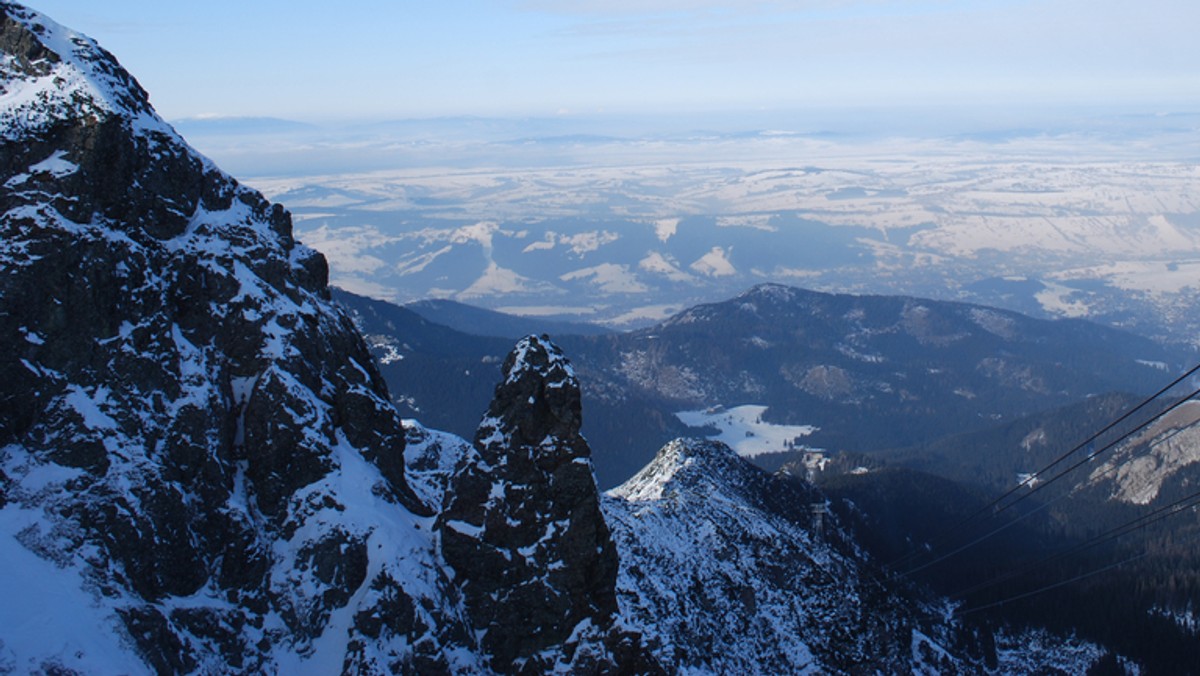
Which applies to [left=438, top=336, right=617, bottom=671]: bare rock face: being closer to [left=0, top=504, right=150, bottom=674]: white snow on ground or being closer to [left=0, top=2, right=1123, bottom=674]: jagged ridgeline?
[left=0, top=2, right=1123, bottom=674]: jagged ridgeline

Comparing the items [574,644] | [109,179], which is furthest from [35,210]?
[574,644]

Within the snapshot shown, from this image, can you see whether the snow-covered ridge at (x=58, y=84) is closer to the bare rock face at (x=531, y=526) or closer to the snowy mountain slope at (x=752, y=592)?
the bare rock face at (x=531, y=526)

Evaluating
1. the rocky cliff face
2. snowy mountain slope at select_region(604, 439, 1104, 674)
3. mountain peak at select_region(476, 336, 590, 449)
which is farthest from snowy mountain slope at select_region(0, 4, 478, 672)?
snowy mountain slope at select_region(604, 439, 1104, 674)

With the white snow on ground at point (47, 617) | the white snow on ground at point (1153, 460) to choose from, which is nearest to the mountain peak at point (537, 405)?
the white snow on ground at point (47, 617)

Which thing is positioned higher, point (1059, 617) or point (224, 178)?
point (224, 178)

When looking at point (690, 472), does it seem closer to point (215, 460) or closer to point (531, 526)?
point (531, 526)

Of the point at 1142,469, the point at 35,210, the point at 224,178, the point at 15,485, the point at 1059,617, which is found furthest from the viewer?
the point at 1142,469

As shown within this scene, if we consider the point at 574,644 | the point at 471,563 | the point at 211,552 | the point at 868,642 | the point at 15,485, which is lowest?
the point at 868,642

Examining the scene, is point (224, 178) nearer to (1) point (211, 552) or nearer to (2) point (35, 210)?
(2) point (35, 210)
